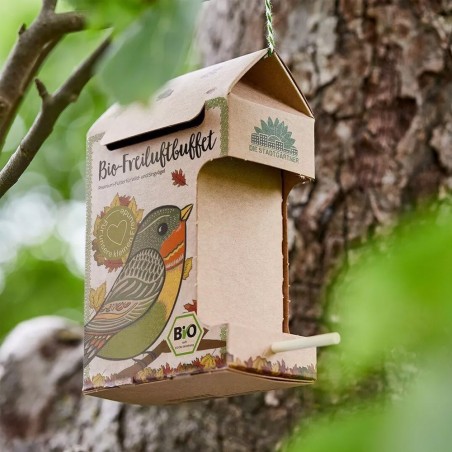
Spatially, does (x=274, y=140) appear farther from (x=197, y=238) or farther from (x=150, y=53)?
(x=150, y=53)

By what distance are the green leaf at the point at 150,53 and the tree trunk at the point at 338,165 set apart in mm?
1493

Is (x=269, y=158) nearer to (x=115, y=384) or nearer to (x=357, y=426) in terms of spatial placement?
(x=115, y=384)

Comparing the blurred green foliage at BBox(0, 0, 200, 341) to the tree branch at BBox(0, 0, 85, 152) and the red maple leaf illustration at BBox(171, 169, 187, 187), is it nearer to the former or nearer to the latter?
the tree branch at BBox(0, 0, 85, 152)

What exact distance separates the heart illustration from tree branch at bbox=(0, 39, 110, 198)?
0.14 metres

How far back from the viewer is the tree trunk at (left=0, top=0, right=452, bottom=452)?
1.87m

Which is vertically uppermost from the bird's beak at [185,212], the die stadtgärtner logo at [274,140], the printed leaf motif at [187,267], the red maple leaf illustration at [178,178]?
the die stadtgärtner logo at [274,140]

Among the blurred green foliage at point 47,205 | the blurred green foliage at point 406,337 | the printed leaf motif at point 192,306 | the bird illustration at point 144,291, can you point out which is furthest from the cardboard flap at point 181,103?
the blurred green foliage at point 47,205

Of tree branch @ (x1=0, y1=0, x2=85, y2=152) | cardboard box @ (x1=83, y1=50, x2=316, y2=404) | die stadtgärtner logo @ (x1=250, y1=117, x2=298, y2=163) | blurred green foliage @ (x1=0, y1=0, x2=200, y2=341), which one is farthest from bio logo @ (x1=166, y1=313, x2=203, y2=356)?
blurred green foliage @ (x1=0, y1=0, x2=200, y2=341)

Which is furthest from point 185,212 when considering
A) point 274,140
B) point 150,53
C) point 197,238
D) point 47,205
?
point 47,205

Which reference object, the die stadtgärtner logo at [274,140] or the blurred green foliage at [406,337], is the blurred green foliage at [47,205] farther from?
the blurred green foliage at [406,337]

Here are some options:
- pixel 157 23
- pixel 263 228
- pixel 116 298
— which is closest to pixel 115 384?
pixel 116 298

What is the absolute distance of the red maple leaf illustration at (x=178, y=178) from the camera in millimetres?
1145

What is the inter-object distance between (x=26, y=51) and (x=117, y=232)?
29cm

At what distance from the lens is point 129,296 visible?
1.17m
